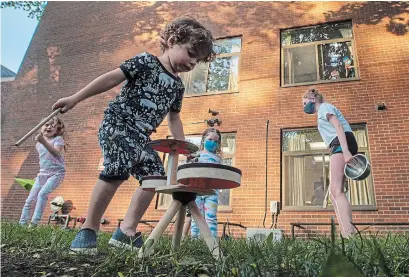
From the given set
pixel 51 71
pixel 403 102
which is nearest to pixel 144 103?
pixel 403 102

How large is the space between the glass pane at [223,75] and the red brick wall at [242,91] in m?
0.32

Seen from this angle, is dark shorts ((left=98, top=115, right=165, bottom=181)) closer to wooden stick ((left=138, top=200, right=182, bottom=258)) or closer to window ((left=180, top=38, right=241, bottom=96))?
wooden stick ((left=138, top=200, right=182, bottom=258))

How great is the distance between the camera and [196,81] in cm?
988

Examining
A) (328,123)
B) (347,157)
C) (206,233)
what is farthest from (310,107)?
(206,233)

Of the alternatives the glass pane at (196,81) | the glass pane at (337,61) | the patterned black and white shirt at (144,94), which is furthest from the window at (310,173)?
the patterned black and white shirt at (144,94)

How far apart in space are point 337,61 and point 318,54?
1.79 ft

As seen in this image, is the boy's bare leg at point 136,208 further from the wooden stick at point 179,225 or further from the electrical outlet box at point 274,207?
the electrical outlet box at point 274,207

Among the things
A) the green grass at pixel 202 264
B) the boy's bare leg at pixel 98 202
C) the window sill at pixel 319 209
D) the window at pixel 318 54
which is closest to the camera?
the green grass at pixel 202 264

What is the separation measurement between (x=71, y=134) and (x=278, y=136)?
246 inches

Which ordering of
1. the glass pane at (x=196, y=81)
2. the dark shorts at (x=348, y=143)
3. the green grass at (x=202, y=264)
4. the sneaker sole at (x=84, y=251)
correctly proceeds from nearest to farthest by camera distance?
the green grass at (x=202, y=264) < the sneaker sole at (x=84, y=251) < the dark shorts at (x=348, y=143) < the glass pane at (x=196, y=81)

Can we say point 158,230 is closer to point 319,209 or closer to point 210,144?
point 210,144

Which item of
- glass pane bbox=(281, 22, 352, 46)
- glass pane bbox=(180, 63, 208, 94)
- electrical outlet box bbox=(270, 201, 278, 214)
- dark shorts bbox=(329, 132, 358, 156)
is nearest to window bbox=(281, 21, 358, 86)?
glass pane bbox=(281, 22, 352, 46)

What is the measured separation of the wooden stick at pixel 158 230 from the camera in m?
1.53

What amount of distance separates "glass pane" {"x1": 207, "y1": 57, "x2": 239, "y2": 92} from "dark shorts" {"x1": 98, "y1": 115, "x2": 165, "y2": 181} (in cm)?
718
